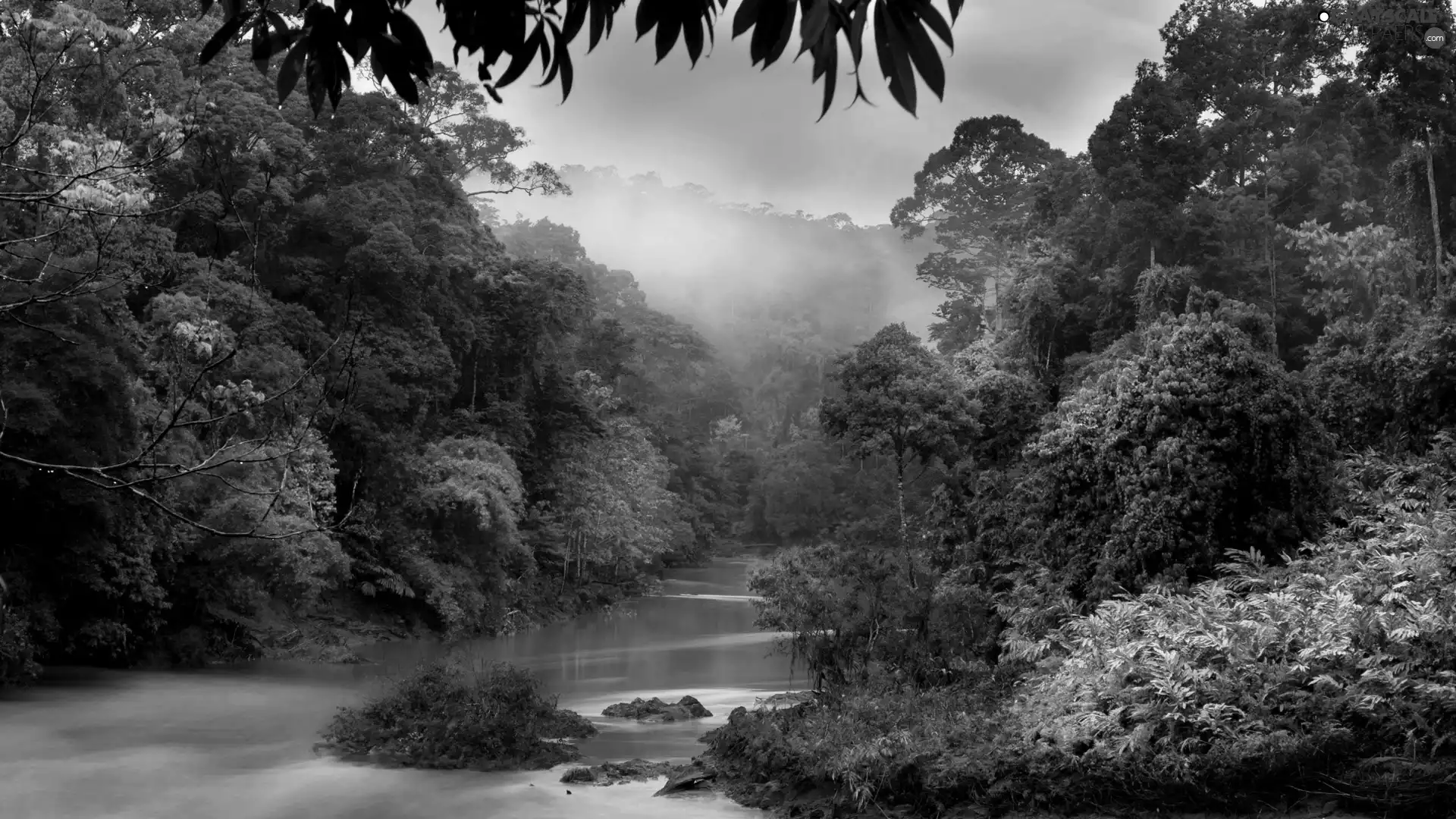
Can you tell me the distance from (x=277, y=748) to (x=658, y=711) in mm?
5350

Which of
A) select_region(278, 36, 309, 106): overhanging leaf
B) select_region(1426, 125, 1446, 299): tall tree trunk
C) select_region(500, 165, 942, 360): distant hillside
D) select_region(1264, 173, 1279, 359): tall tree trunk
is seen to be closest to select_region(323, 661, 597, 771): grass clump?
select_region(278, 36, 309, 106): overhanging leaf

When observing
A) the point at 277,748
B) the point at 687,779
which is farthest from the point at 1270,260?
the point at 277,748

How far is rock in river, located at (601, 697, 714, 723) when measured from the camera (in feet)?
55.8

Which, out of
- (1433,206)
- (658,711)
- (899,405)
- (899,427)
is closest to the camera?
(658,711)

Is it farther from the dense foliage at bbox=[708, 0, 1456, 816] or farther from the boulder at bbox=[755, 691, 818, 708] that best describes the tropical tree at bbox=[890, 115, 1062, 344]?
the boulder at bbox=[755, 691, 818, 708]

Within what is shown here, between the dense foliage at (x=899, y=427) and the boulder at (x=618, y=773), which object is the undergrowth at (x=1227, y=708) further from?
the boulder at (x=618, y=773)

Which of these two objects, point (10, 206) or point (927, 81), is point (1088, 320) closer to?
point (10, 206)

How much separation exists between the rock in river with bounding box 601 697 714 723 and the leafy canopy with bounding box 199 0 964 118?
51.4 ft

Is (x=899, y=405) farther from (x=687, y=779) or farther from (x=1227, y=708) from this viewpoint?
(x=1227, y=708)

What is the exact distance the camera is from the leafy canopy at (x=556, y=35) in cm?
158

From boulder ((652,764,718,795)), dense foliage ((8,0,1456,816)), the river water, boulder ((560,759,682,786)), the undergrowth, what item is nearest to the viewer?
the undergrowth

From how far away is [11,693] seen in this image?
14930 millimetres

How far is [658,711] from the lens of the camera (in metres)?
17.2

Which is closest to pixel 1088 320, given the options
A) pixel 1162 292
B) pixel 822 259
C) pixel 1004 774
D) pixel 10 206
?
pixel 1162 292
